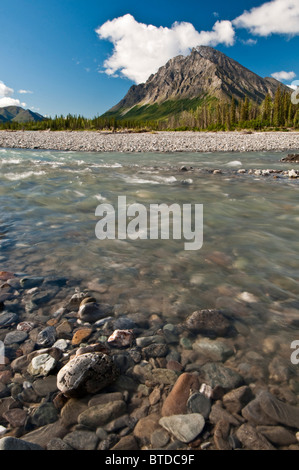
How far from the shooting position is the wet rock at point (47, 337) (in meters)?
3.35

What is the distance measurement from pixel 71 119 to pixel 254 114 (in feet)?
301

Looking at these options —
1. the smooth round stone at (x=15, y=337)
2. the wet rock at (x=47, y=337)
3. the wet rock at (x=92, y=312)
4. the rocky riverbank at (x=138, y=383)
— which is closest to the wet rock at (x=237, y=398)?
the rocky riverbank at (x=138, y=383)

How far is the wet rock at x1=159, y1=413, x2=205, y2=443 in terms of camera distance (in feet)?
7.59

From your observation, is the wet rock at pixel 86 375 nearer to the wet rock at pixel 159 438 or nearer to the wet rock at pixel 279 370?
the wet rock at pixel 159 438

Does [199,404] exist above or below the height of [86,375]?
below

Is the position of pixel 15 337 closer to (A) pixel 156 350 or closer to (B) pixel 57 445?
(B) pixel 57 445

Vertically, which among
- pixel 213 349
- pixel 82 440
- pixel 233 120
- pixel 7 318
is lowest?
pixel 82 440

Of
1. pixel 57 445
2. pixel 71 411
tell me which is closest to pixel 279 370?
pixel 71 411

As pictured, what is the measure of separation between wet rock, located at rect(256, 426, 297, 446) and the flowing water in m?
0.84

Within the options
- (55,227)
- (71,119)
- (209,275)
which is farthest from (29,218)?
(71,119)

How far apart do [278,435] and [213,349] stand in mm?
1084

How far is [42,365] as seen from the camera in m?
2.98

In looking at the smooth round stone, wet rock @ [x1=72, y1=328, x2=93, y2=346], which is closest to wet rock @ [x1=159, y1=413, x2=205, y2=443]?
wet rock @ [x1=72, y1=328, x2=93, y2=346]

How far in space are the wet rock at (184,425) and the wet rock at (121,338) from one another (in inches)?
40.7
